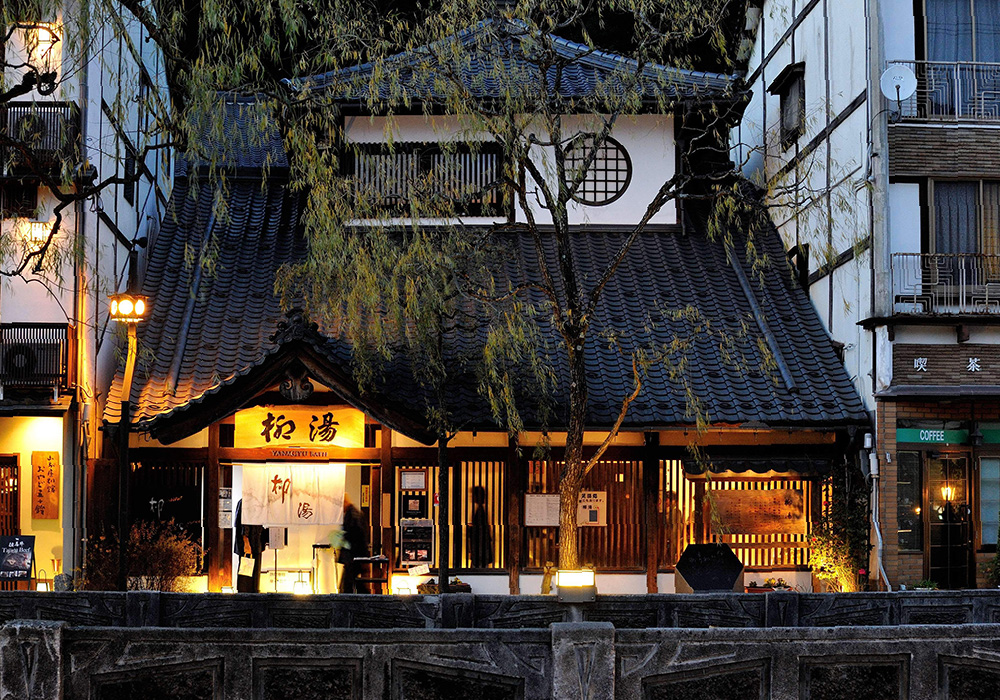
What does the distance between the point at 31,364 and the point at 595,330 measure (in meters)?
8.76

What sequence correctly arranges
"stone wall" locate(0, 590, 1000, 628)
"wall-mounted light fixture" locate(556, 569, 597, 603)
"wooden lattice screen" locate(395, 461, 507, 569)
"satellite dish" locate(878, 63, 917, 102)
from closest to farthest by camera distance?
"wall-mounted light fixture" locate(556, 569, 597, 603), "stone wall" locate(0, 590, 1000, 628), "satellite dish" locate(878, 63, 917, 102), "wooden lattice screen" locate(395, 461, 507, 569)

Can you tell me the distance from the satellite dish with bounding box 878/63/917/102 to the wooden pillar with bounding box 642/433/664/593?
6338mm

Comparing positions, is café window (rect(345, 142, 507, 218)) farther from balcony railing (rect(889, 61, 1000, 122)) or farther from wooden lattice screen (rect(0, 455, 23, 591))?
wooden lattice screen (rect(0, 455, 23, 591))

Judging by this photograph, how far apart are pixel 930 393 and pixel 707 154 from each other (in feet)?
24.8

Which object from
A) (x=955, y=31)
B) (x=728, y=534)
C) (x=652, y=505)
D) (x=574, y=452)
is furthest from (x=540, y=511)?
(x=955, y=31)

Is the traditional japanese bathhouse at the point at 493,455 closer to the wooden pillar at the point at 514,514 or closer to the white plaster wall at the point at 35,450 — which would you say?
the wooden pillar at the point at 514,514

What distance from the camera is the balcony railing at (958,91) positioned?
15.8m

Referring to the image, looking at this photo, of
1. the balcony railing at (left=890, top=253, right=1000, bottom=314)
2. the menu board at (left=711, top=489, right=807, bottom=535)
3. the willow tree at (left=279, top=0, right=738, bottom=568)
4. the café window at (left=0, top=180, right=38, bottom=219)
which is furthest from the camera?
the menu board at (left=711, top=489, right=807, bottom=535)

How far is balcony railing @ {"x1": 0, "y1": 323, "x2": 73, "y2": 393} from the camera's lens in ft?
48.2

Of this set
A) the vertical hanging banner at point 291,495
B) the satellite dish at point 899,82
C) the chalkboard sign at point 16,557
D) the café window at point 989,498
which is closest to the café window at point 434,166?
the vertical hanging banner at point 291,495

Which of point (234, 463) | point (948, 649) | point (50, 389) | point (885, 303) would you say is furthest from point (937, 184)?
point (50, 389)

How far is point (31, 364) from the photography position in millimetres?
14742

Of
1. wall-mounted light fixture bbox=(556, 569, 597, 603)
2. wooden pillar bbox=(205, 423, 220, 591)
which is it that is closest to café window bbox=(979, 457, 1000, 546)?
wall-mounted light fixture bbox=(556, 569, 597, 603)

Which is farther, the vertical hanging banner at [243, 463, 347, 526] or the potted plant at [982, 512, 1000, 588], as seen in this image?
the vertical hanging banner at [243, 463, 347, 526]
